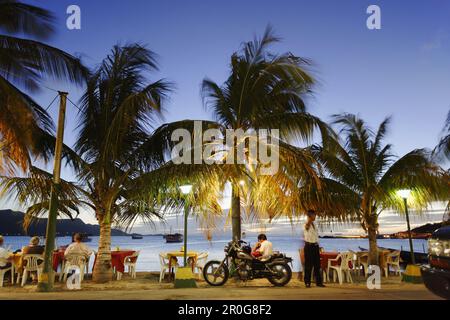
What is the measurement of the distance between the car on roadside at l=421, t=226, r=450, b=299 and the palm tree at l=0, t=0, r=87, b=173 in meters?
8.83

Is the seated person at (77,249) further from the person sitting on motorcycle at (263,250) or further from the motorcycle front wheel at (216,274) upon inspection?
the person sitting on motorcycle at (263,250)

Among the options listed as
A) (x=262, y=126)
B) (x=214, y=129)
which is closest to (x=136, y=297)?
(x=214, y=129)

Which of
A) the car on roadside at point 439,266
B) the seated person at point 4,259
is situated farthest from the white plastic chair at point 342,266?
the seated person at point 4,259

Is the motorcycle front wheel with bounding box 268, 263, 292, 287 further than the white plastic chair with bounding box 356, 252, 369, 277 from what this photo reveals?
No

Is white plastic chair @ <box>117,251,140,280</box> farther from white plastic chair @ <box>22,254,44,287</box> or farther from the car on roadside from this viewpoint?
the car on roadside

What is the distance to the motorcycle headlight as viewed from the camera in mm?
4828

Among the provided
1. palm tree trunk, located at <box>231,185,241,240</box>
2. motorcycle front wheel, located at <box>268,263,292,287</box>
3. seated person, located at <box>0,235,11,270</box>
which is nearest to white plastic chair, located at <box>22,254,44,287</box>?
seated person, located at <box>0,235,11,270</box>

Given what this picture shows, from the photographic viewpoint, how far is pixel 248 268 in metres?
9.64

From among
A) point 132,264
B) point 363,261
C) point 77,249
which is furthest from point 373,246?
point 77,249

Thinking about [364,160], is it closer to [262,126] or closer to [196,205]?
[262,126]

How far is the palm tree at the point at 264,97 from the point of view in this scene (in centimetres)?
1093

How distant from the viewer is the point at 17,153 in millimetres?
9961

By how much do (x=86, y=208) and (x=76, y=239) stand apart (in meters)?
1.50

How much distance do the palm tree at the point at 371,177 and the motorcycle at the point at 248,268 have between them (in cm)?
395
